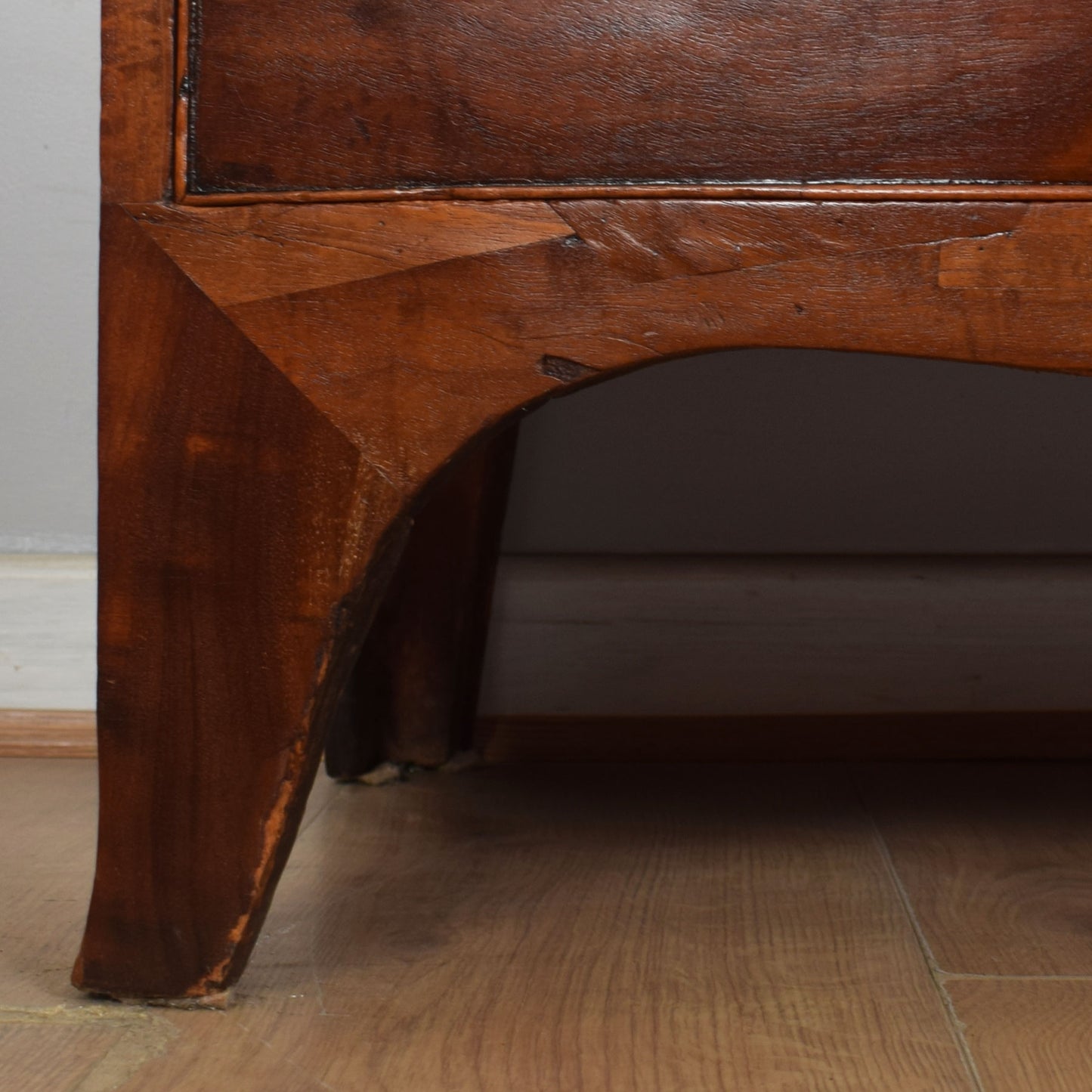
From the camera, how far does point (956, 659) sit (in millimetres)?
941

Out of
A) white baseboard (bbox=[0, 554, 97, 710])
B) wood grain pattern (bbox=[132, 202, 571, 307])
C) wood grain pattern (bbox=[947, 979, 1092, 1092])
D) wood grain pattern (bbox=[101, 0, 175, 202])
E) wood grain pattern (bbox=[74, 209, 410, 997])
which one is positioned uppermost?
wood grain pattern (bbox=[101, 0, 175, 202])

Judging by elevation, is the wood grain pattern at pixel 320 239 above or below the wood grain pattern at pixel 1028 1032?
above

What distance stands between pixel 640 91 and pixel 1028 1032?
1.38ft

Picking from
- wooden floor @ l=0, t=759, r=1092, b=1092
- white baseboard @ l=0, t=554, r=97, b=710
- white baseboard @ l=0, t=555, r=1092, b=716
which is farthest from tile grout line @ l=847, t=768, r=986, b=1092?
white baseboard @ l=0, t=554, r=97, b=710

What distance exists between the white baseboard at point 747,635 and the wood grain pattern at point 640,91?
528 millimetres

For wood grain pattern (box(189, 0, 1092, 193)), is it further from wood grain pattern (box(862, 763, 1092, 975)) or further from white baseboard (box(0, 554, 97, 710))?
white baseboard (box(0, 554, 97, 710))

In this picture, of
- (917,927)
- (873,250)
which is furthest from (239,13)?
(917,927)

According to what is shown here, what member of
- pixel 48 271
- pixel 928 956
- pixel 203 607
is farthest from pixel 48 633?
pixel 928 956

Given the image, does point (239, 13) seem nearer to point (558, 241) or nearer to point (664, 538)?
point (558, 241)

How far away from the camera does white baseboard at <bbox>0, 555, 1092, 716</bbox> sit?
941 mm

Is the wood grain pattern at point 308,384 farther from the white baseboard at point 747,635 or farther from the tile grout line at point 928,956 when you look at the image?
the white baseboard at point 747,635

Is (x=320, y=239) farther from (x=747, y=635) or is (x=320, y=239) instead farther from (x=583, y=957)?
(x=747, y=635)

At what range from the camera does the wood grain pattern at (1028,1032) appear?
0.49 meters

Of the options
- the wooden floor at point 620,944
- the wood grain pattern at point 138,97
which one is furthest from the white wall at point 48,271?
the wood grain pattern at point 138,97
